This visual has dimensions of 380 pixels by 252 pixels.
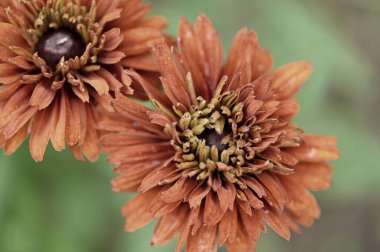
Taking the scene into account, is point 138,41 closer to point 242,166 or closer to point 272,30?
point 242,166

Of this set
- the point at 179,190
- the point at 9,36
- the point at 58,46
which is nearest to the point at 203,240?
the point at 179,190

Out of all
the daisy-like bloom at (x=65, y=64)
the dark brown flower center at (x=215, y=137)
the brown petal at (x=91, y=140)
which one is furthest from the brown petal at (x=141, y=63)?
the dark brown flower center at (x=215, y=137)

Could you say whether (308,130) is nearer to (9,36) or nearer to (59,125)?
(59,125)

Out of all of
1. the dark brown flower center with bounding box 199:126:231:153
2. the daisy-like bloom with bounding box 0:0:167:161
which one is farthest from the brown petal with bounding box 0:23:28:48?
the dark brown flower center with bounding box 199:126:231:153

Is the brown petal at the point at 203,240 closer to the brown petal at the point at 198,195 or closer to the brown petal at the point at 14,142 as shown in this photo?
the brown petal at the point at 198,195

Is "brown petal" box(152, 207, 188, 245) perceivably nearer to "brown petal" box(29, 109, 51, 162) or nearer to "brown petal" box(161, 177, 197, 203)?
"brown petal" box(161, 177, 197, 203)
